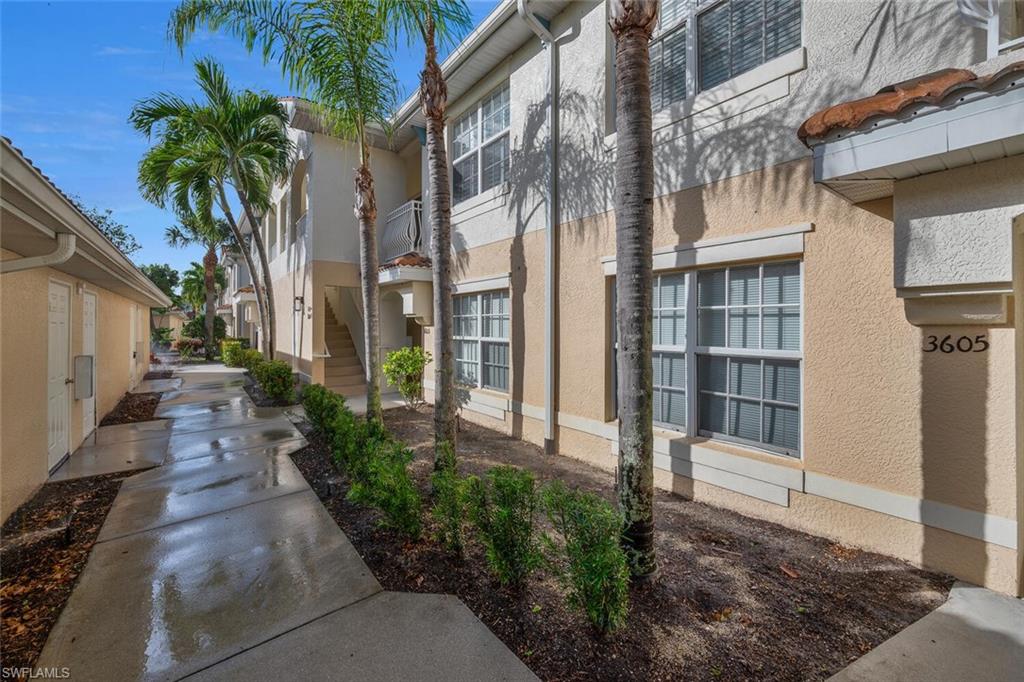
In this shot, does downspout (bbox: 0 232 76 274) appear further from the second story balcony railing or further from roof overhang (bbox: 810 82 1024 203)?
the second story balcony railing

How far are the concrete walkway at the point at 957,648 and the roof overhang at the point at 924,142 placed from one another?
3267 millimetres

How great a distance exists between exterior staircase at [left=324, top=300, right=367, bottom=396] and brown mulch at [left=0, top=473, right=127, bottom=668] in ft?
24.0

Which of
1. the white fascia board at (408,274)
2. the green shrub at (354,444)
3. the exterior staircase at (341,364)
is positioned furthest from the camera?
the exterior staircase at (341,364)

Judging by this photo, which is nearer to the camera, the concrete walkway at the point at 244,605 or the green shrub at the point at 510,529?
the concrete walkway at the point at 244,605

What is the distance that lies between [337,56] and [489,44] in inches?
107

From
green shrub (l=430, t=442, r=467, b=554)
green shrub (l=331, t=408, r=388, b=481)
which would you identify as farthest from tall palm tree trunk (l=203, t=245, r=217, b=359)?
green shrub (l=430, t=442, r=467, b=554)

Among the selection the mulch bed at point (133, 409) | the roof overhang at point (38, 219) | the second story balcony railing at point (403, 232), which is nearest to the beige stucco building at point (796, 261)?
the second story balcony railing at point (403, 232)

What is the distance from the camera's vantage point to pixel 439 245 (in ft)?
19.5

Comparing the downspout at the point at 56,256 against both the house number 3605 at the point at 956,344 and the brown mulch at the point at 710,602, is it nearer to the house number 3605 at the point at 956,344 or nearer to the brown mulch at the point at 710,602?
the brown mulch at the point at 710,602

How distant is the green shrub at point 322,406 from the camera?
24.5 ft

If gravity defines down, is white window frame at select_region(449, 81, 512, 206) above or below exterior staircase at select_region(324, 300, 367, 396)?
above

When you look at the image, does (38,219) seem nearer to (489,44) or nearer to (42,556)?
(42,556)

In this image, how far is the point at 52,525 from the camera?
478cm

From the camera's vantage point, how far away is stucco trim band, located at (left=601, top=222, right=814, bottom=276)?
14.3 ft
